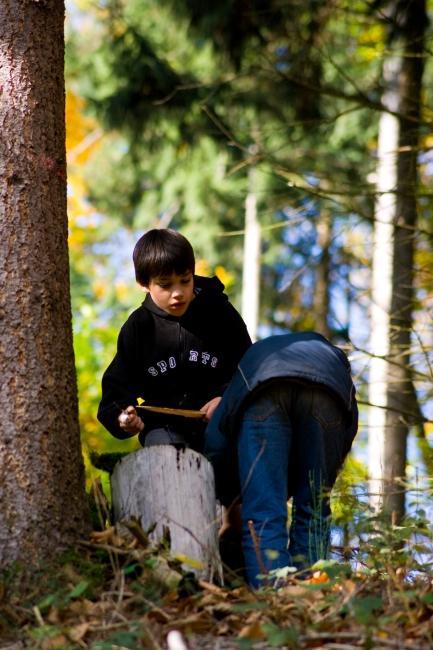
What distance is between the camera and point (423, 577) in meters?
3.88

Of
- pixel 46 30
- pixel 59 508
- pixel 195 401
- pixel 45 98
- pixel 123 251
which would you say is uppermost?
pixel 123 251

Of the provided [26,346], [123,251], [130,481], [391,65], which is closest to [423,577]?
[130,481]

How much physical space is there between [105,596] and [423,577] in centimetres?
122

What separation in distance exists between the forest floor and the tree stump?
107 mm

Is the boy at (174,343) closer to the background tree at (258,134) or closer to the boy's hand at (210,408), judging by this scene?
the boy's hand at (210,408)

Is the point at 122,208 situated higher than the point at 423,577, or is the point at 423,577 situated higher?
the point at 122,208

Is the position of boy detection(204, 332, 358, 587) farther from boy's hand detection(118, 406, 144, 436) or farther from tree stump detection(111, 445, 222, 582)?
boy's hand detection(118, 406, 144, 436)

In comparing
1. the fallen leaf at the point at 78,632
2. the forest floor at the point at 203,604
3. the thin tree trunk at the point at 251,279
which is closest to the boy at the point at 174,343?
the forest floor at the point at 203,604

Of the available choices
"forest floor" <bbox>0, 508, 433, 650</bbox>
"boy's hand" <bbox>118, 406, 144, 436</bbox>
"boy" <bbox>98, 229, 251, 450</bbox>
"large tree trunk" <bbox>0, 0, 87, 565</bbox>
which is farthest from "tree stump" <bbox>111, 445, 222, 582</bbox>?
"boy" <bbox>98, 229, 251, 450</bbox>

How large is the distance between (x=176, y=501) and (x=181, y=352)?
1.00 metres

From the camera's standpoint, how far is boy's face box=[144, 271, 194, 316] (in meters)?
4.66

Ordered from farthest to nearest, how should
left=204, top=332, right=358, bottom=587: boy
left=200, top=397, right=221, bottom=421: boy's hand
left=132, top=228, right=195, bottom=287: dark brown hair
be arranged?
1. left=132, top=228, right=195, bottom=287: dark brown hair
2. left=200, top=397, right=221, bottom=421: boy's hand
3. left=204, top=332, right=358, bottom=587: boy

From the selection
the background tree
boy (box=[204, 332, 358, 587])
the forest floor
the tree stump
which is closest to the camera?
the forest floor

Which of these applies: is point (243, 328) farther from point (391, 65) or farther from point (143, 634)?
point (391, 65)
